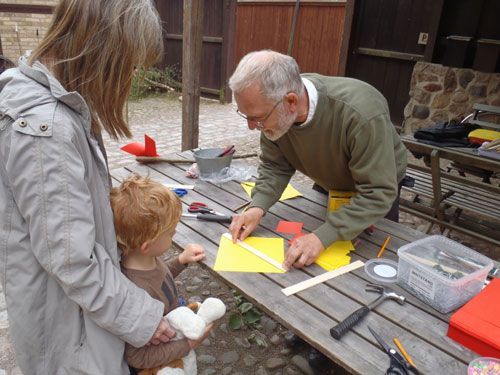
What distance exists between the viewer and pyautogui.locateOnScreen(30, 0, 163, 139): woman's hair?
1.05 meters

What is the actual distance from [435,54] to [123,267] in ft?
19.5

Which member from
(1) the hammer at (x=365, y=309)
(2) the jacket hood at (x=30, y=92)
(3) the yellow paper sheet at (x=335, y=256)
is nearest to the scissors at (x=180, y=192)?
(3) the yellow paper sheet at (x=335, y=256)

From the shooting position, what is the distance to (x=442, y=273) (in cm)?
147

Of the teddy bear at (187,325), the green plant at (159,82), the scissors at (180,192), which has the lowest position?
the green plant at (159,82)

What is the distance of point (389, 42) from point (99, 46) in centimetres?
637

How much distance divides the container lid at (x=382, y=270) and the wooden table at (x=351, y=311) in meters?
0.04

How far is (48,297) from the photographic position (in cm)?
117

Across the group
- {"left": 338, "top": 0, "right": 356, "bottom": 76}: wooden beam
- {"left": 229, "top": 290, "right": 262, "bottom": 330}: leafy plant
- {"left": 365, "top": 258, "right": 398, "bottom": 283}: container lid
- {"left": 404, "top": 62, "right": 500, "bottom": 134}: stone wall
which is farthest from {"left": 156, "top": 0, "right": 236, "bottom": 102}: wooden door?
{"left": 365, "top": 258, "right": 398, "bottom": 283}: container lid

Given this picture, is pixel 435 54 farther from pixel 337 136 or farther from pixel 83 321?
pixel 83 321

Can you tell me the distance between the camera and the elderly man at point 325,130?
1.77m

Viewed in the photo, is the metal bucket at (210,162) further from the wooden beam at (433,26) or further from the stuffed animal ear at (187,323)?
the wooden beam at (433,26)

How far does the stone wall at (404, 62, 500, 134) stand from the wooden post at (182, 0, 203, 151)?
3.62 meters

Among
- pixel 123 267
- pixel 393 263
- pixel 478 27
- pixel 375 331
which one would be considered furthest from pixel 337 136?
pixel 478 27

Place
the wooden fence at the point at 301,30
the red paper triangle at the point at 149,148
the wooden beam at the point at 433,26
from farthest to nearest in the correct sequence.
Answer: the wooden fence at the point at 301,30 < the wooden beam at the point at 433,26 < the red paper triangle at the point at 149,148
